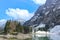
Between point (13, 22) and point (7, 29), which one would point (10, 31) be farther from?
point (13, 22)

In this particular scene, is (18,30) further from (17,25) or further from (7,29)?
(7,29)

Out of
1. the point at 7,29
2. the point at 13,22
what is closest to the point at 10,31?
the point at 7,29

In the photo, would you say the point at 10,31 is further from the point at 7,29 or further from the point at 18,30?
the point at 18,30

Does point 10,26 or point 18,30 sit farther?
point 18,30

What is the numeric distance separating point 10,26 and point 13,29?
4429mm

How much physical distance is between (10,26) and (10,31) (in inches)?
335

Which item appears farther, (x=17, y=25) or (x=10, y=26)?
(x=17, y=25)

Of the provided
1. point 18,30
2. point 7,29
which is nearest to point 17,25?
point 18,30

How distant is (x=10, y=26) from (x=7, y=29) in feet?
16.5

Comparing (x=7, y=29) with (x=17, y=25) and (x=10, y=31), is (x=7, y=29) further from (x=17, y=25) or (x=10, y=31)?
(x=17, y=25)

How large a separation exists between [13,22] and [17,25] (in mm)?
5988

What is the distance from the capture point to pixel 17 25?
609 feet

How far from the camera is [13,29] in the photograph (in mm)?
174625

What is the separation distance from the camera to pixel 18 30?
184 metres
